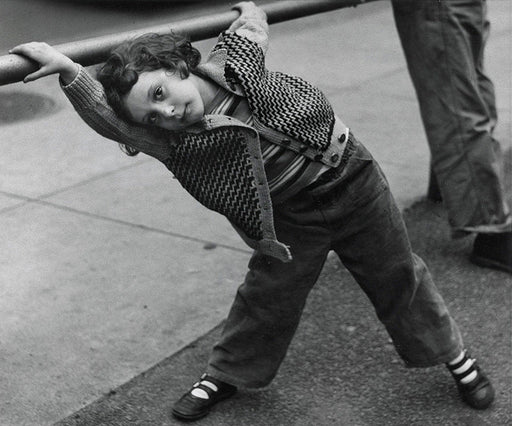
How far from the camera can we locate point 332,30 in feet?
33.0

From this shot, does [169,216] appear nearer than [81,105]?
No

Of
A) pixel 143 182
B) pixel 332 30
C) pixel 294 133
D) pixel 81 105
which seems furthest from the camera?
pixel 332 30

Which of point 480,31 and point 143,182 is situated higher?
point 480,31

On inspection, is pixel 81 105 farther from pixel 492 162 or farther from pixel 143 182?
pixel 143 182

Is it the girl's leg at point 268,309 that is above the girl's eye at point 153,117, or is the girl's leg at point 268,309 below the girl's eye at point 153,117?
below

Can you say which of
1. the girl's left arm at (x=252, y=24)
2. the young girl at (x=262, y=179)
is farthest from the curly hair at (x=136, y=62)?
the girl's left arm at (x=252, y=24)

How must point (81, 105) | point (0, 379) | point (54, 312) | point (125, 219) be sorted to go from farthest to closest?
point (125, 219) → point (54, 312) → point (0, 379) → point (81, 105)

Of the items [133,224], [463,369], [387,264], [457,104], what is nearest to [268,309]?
[387,264]

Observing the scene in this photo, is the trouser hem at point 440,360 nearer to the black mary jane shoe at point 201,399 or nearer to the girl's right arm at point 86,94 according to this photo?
the black mary jane shoe at point 201,399

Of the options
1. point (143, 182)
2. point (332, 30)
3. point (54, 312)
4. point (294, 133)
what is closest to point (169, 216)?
point (143, 182)

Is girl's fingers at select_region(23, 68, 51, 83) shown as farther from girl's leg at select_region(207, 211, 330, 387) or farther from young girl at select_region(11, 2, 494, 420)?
girl's leg at select_region(207, 211, 330, 387)

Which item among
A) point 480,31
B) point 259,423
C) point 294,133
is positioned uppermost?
point 294,133

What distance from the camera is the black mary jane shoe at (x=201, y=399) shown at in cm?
316

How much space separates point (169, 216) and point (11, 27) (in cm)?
212
